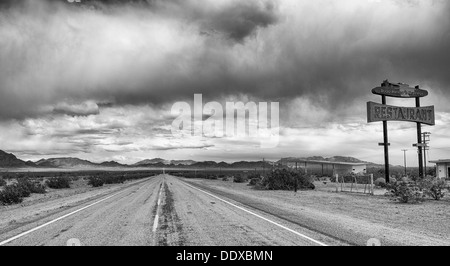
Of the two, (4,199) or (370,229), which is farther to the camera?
(4,199)

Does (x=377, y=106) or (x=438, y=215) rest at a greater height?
(x=377, y=106)

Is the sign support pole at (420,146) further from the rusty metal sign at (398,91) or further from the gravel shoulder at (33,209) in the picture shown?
the gravel shoulder at (33,209)

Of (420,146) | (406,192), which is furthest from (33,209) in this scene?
(420,146)

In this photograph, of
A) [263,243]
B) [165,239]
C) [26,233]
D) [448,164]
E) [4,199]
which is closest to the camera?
[263,243]

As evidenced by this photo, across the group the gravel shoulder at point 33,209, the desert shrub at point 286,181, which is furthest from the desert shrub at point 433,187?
the gravel shoulder at point 33,209

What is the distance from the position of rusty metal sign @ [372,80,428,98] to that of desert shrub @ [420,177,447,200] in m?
14.8

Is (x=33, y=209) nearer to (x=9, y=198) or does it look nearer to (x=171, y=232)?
(x=9, y=198)

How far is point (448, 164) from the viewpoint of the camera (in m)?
47.0

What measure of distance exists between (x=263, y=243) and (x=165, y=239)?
246 centimetres

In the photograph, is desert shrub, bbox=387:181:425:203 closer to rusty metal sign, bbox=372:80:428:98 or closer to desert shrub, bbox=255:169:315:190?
desert shrub, bbox=255:169:315:190

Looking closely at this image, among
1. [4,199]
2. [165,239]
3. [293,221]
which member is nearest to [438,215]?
[293,221]
